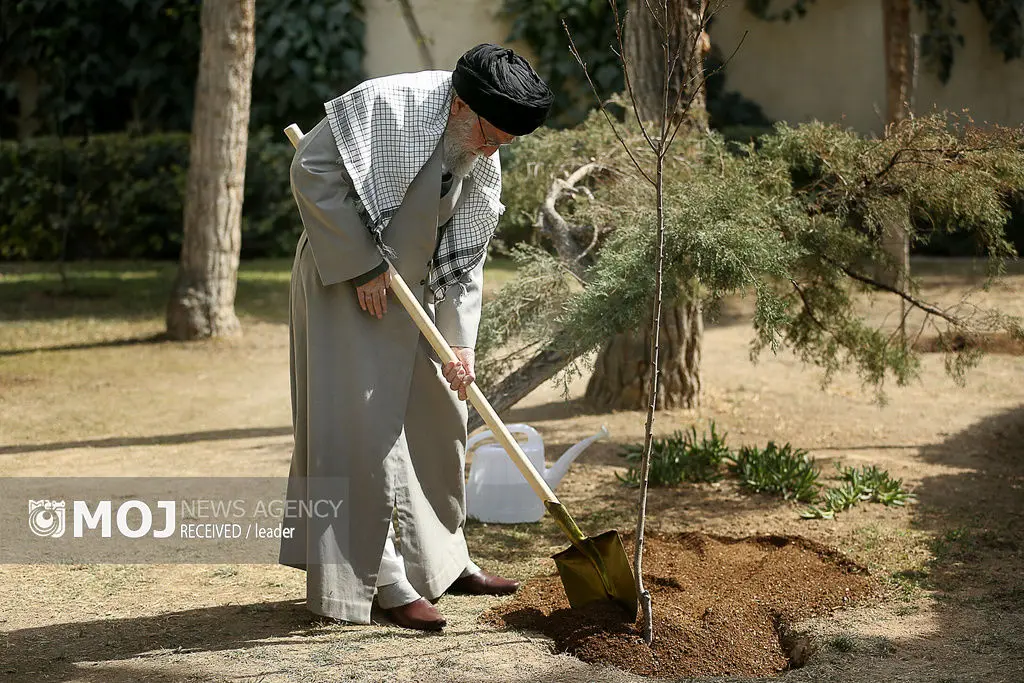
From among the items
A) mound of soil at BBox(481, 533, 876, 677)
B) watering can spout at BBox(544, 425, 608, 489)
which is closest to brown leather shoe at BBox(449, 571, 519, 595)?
mound of soil at BBox(481, 533, 876, 677)

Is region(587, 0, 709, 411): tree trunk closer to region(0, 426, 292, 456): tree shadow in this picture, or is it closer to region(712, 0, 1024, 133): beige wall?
region(0, 426, 292, 456): tree shadow

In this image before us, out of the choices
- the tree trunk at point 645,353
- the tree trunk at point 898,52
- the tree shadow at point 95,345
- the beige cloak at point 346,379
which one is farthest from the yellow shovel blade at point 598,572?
the tree trunk at point 898,52

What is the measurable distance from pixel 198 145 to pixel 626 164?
4329 millimetres

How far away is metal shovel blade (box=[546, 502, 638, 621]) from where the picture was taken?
3184mm

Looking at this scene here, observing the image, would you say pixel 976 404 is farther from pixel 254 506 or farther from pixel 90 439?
pixel 90 439

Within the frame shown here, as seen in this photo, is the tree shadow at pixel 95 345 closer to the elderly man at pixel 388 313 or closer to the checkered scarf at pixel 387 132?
the elderly man at pixel 388 313

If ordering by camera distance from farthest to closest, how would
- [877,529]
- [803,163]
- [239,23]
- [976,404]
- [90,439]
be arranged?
1. [239,23]
2. [976,404]
3. [90,439]
4. [803,163]
5. [877,529]

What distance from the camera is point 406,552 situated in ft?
11.1

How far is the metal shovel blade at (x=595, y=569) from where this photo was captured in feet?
10.4

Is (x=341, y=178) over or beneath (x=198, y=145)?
beneath

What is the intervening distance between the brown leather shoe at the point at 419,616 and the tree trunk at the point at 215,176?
543 centimetres

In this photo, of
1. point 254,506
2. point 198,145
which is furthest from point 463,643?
point 198,145

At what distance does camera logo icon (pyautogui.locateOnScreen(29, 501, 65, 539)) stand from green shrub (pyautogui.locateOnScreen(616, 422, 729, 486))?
230cm

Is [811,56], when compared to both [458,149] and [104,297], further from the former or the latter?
[458,149]
